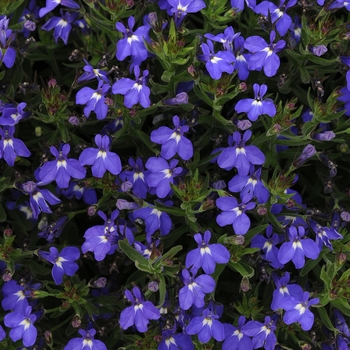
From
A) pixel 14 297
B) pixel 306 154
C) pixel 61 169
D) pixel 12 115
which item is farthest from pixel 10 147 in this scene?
pixel 306 154

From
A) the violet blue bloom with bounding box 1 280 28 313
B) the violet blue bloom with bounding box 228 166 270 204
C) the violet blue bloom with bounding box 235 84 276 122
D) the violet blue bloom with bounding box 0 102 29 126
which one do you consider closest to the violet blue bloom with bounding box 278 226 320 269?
the violet blue bloom with bounding box 228 166 270 204

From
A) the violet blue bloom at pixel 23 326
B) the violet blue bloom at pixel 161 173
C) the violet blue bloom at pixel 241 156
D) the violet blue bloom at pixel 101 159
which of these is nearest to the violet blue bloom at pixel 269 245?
the violet blue bloom at pixel 241 156

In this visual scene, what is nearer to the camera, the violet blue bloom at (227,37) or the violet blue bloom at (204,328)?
the violet blue bloom at (204,328)

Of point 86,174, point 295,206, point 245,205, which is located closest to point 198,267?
point 245,205

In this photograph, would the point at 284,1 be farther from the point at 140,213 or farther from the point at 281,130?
the point at 140,213

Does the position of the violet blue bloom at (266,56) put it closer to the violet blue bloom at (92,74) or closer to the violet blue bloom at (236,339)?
the violet blue bloom at (92,74)

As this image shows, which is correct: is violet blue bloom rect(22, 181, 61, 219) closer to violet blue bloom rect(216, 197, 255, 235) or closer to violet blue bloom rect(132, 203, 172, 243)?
violet blue bloom rect(132, 203, 172, 243)
